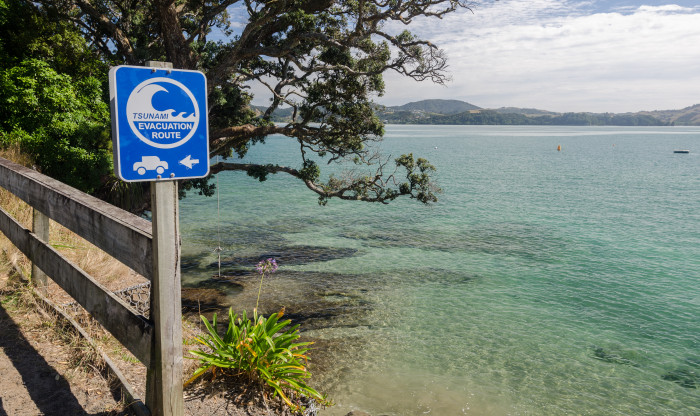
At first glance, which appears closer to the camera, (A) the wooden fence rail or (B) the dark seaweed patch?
(A) the wooden fence rail

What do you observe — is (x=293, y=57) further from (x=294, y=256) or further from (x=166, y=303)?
(x=166, y=303)

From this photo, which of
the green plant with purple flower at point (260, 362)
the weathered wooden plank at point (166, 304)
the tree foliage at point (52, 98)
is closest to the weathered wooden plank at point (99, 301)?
the weathered wooden plank at point (166, 304)

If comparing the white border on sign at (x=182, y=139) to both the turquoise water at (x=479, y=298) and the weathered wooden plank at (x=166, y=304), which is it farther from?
the turquoise water at (x=479, y=298)

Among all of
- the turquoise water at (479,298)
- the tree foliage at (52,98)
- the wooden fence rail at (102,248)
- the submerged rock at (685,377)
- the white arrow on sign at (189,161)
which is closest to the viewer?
the white arrow on sign at (189,161)

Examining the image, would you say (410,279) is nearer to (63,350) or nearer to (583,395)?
(583,395)

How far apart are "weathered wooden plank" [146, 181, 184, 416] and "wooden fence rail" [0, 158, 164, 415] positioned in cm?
5

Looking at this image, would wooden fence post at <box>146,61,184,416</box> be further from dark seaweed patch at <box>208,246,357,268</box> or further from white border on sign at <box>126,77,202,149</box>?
dark seaweed patch at <box>208,246,357,268</box>

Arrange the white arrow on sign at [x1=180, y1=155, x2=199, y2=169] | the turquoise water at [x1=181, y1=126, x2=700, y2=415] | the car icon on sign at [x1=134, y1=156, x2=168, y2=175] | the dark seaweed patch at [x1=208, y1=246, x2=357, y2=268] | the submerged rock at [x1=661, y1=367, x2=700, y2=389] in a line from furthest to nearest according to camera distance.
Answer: the dark seaweed patch at [x1=208, y1=246, x2=357, y2=268], the submerged rock at [x1=661, y1=367, x2=700, y2=389], the turquoise water at [x1=181, y1=126, x2=700, y2=415], the white arrow on sign at [x1=180, y1=155, x2=199, y2=169], the car icon on sign at [x1=134, y1=156, x2=168, y2=175]

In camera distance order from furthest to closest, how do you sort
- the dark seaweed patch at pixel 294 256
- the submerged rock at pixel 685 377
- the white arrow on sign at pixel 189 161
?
the dark seaweed patch at pixel 294 256 < the submerged rock at pixel 685 377 < the white arrow on sign at pixel 189 161

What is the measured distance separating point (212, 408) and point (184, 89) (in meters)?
2.69

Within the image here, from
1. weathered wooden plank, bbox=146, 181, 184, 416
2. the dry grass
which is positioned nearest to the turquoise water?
the dry grass

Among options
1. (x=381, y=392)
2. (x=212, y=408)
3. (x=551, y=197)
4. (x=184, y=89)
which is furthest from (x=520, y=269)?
(x=551, y=197)

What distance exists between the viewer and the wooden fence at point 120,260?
293 cm

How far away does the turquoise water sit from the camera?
350 inches
